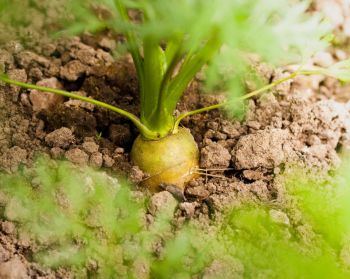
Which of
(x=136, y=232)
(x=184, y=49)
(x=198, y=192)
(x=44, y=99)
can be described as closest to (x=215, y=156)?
(x=198, y=192)

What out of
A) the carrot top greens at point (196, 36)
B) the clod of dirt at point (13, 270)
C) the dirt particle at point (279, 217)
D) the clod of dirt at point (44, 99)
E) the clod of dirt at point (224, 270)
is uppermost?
the carrot top greens at point (196, 36)

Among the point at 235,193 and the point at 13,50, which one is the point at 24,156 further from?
the point at 235,193

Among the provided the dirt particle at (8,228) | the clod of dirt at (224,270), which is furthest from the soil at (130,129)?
the clod of dirt at (224,270)

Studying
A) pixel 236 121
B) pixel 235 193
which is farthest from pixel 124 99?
pixel 235 193

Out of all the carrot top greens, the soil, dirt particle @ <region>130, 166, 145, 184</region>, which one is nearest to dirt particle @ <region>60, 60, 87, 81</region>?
the soil

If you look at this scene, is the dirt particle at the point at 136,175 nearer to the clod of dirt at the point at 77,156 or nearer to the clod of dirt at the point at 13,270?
the clod of dirt at the point at 77,156

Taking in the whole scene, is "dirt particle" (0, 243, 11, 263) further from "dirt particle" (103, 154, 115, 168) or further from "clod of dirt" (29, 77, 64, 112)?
"clod of dirt" (29, 77, 64, 112)
